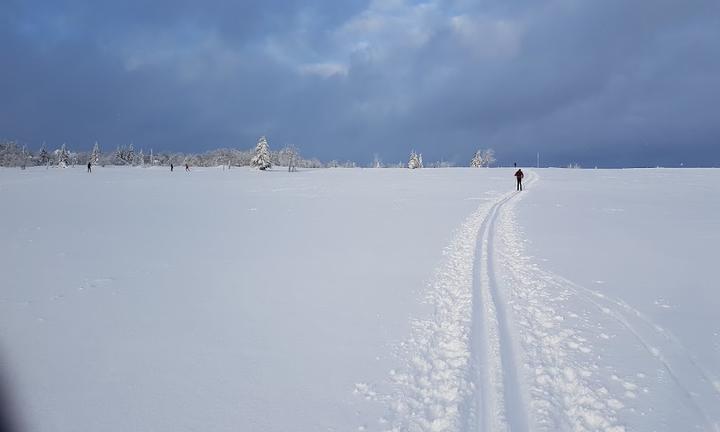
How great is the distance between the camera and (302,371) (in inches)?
207

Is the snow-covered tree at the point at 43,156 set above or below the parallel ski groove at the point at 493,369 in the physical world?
above

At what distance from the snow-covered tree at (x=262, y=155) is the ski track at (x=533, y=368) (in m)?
76.8

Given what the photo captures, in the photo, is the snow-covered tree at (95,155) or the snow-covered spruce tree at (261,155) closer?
the snow-covered spruce tree at (261,155)

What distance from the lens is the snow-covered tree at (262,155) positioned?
80500 mm

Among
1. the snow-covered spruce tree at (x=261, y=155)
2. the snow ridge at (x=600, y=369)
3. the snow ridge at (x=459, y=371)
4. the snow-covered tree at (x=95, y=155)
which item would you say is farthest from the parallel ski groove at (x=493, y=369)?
the snow-covered tree at (x=95, y=155)

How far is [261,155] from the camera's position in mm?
81500

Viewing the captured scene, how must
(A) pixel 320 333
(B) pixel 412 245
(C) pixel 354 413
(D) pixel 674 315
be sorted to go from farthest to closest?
(B) pixel 412 245
(D) pixel 674 315
(A) pixel 320 333
(C) pixel 354 413

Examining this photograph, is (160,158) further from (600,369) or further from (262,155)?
(600,369)

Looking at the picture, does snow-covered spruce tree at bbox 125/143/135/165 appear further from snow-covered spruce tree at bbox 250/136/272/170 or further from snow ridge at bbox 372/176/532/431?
snow ridge at bbox 372/176/532/431

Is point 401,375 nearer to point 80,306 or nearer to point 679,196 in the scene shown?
point 80,306

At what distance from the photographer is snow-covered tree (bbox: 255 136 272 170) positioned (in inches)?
3169

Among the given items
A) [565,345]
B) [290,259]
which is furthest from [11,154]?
[565,345]

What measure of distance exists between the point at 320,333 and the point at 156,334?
259 centimetres

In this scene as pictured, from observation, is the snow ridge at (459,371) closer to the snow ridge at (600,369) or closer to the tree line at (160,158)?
the snow ridge at (600,369)
